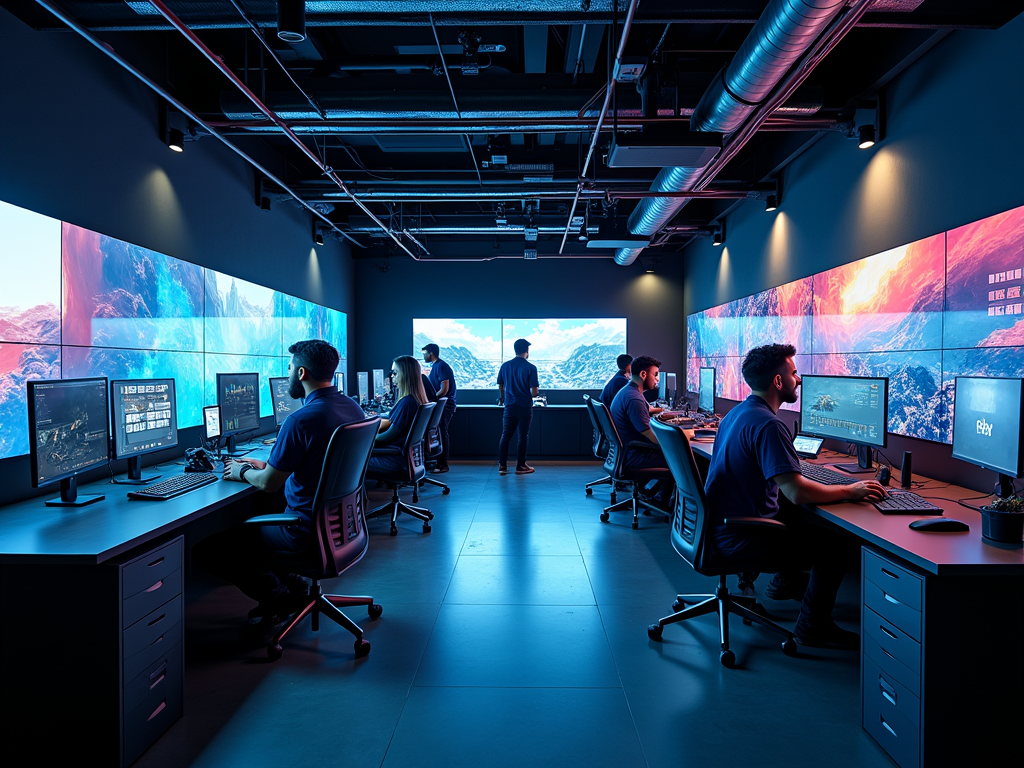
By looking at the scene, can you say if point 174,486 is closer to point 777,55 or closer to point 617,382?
point 777,55

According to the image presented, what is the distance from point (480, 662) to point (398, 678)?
0.38m

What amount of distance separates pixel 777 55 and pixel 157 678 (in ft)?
12.5

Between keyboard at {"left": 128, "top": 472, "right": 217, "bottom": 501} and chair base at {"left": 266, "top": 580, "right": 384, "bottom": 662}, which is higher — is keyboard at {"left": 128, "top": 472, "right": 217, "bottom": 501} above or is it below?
above

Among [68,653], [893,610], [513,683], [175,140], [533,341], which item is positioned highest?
[175,140]

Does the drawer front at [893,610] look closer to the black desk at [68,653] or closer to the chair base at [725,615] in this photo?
the chair base at [725,615]

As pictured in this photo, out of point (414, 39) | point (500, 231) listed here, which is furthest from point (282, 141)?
point (500, 231)

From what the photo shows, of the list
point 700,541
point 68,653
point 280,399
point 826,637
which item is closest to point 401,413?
point 280,399

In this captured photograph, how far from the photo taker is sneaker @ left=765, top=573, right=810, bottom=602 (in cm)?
352

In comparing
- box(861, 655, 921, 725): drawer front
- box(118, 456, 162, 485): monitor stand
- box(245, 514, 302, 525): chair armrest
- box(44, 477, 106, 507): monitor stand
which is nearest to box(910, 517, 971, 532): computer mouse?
box(861, 655, 921, 725): drawer front

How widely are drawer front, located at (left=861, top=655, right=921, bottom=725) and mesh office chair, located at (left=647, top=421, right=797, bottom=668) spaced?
59cm

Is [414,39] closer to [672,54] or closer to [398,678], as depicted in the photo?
[672,54]

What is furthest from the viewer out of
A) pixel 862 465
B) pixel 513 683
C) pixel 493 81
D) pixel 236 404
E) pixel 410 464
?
pixel 410 464

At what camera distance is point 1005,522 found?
204 centimetres

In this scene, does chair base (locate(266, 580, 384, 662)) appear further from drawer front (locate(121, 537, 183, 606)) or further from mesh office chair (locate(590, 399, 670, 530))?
mesh office chair (locate(590, 399, 670, 530))
